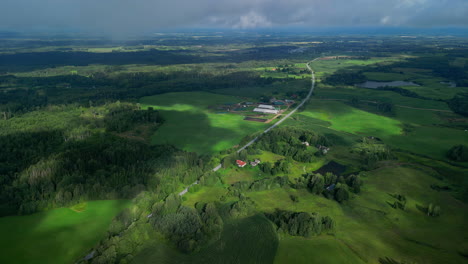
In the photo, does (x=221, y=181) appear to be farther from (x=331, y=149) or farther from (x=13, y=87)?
(x=13, y=87)

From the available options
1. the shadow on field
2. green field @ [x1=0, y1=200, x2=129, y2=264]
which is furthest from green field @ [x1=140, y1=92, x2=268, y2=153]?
the shadow on field

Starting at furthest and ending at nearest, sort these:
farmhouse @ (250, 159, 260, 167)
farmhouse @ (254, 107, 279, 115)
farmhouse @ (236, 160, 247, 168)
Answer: farmhouse @ (254, 107, 279, 115) → farmhouse @ (250, 159, 260, 167) → farmhouse @ (236, 160, 247, 168)

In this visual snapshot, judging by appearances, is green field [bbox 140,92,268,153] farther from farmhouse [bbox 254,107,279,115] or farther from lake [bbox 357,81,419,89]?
lake [bbox 357,81,419,89]

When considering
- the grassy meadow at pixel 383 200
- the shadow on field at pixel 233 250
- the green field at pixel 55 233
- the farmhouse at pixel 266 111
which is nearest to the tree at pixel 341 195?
the grassy meadow at pixel 383 200

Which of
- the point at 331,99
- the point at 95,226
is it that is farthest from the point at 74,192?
the point at 331,99

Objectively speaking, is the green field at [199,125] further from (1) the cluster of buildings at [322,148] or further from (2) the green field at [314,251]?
(2) the green field at [314,251]

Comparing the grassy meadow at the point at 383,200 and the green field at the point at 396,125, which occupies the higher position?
the green field at the point at 396,125
